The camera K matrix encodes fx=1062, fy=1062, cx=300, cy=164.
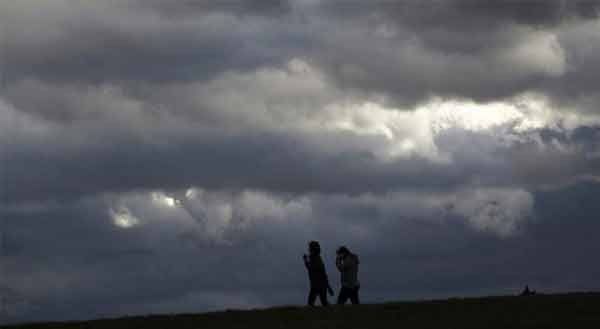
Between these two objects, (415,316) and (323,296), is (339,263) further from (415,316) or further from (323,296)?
(415,316)

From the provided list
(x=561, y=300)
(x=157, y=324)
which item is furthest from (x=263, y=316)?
(x=561, y=300)

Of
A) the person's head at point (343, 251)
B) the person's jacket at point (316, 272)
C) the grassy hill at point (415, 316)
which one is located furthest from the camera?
the person's jacket at point (316, 272)

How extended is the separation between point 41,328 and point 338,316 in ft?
31.2

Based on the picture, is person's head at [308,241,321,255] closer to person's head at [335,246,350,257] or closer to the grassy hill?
person's head at [335,246,350,257]

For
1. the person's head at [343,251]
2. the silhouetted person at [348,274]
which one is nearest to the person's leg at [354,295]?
the silhouetted person at [348,274]

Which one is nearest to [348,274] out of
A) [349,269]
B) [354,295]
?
[349,269]

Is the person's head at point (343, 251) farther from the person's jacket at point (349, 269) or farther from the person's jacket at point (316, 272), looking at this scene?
the person's jacket at point (316, 272)

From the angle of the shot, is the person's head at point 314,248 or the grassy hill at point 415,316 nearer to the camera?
the grassy hill at point 415,316

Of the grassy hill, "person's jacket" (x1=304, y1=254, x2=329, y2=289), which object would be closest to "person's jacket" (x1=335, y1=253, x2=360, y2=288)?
"person's jacket" (x1=304, y1=254, x2=329, y2=289)

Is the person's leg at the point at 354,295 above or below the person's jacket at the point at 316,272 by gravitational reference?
below

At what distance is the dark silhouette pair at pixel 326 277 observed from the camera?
120 ft

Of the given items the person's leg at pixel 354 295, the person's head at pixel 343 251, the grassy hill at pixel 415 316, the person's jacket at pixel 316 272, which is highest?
the person's head at pixel 343 251

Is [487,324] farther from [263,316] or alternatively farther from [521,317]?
[263,316]

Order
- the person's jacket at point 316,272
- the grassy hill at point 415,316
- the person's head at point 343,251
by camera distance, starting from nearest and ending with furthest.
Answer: the grassy hill at point 415,316
the person's head at point 343,251
the person's jacket at point 316,272
